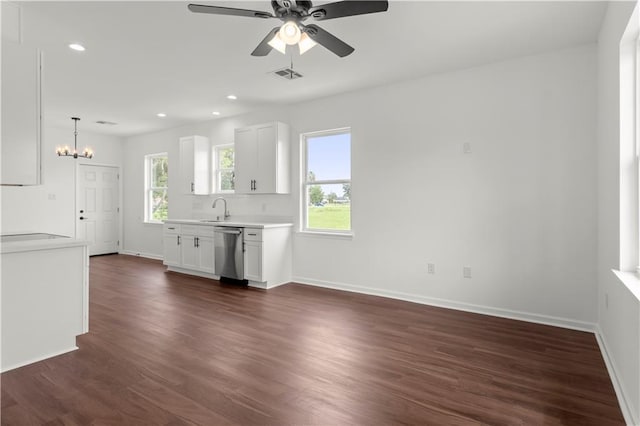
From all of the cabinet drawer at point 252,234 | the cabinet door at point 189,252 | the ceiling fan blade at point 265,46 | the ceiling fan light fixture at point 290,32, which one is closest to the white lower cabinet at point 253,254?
the cabinet drawer at point 252,234

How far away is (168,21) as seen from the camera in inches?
120

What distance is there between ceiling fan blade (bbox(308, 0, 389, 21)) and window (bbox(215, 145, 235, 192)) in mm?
4612

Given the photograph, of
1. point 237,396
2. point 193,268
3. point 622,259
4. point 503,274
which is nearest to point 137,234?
point 193,268

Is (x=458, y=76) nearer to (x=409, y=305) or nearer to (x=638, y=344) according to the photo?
(x=409, y=305)

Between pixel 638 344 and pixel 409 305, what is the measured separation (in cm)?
255

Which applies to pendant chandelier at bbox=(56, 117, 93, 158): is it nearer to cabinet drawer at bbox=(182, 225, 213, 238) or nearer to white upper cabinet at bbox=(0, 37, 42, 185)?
cabinet drawer at bbox=(182, 225, 213, 238)

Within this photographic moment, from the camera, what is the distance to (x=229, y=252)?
5.45m

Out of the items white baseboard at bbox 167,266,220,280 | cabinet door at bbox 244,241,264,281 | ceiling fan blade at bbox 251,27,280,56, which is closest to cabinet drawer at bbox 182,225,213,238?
white baseboard at bbox 167,266,220,280

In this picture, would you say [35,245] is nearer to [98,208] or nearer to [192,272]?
[192,272]

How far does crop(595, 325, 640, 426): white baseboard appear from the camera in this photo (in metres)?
1.98

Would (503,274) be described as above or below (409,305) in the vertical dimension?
above

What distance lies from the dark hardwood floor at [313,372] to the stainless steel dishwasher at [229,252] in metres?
1.25

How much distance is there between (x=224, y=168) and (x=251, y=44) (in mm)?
3536

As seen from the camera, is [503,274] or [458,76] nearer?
[503,274]
